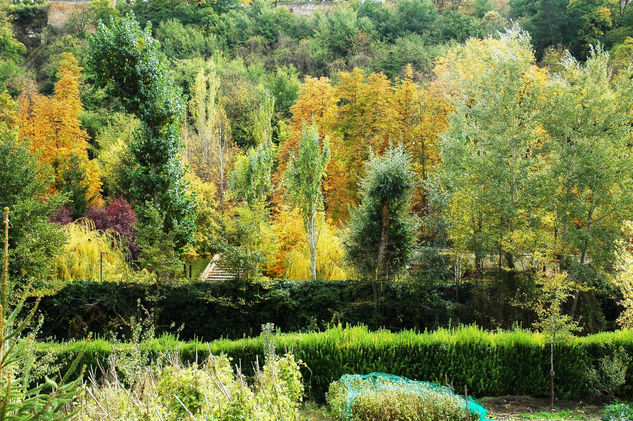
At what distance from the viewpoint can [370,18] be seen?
51125 millimetres

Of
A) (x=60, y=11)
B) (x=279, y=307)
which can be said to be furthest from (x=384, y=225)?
(x=60, y=11)

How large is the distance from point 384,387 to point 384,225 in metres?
5.02

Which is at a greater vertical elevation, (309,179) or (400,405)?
(309,179)

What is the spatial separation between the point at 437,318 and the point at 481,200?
119 inches

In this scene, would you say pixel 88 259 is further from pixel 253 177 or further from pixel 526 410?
pixel 526 410

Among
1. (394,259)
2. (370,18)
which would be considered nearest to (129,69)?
(394,259)

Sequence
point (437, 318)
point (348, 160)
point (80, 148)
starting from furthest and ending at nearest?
point (80, 148), point (348, 160), point (437, 318)

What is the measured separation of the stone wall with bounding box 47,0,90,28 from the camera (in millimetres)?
50938

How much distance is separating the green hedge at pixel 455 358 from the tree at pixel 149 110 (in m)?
4.78

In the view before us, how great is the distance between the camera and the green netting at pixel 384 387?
293 inches

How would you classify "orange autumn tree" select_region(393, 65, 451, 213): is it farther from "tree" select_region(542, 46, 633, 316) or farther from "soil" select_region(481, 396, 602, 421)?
"soil" select_region(481, 396, 602, 421)

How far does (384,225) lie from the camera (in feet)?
39.6

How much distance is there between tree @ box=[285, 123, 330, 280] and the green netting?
20.1 feet

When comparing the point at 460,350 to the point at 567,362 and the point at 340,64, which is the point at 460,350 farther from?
the point at 340,64
